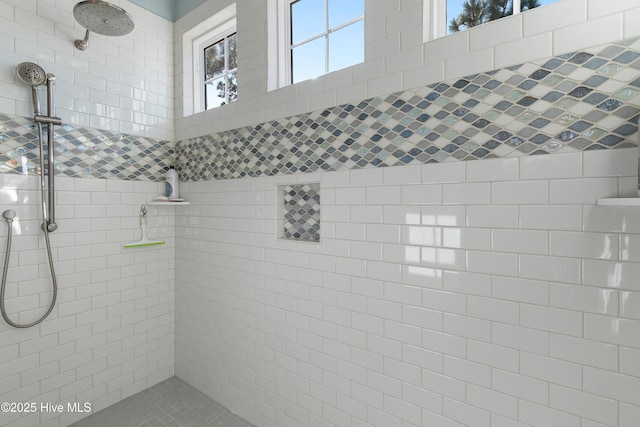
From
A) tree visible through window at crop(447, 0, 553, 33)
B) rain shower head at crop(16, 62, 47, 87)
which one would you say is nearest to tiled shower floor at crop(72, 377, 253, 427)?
rain shower head at crop(16, 62, 47, 87)

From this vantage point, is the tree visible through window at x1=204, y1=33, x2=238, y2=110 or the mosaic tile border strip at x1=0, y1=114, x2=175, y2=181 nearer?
the mosaic tile border strip at x1=0, y1=114, x2=175, y2=181

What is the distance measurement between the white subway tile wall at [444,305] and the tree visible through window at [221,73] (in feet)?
2.67

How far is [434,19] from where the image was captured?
1.31m

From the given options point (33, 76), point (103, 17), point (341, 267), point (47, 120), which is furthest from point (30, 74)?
point (341, 267)

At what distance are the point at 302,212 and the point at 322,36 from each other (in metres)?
1.05

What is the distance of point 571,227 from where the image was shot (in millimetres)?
998

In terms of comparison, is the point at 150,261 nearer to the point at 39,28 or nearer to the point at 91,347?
the point at 91,347

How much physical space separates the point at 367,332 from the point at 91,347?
1.96 m

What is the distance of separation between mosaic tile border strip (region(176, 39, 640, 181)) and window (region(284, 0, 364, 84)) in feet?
1.13

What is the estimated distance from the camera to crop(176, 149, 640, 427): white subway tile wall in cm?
97

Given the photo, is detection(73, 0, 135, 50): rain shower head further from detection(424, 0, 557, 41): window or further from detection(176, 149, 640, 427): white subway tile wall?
detection(424, 0, 557, 41): window

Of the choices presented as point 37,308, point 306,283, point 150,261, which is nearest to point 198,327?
point 150,261

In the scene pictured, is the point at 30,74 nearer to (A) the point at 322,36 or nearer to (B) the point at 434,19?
(A) the point at 322,36

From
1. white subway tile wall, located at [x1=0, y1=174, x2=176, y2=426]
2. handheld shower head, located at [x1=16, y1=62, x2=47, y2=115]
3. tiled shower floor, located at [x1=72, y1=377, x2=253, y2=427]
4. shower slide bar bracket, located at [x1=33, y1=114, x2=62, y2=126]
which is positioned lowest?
tiled shower floor, located at [x1=72, y1=377, x2=253, y2=427]
